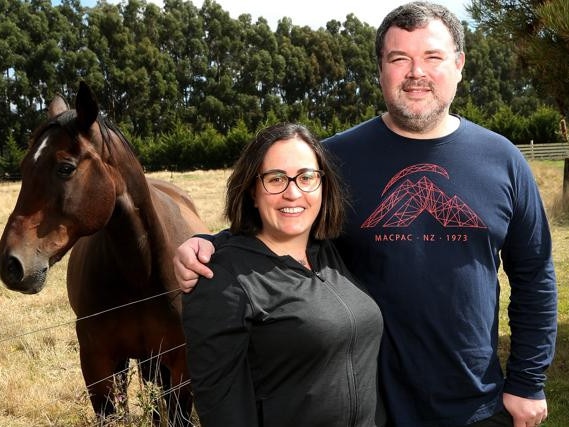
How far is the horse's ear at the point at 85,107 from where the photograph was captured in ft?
8.95

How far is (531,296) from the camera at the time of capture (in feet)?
5.95

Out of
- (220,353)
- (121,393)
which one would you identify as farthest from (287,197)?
(121,393)

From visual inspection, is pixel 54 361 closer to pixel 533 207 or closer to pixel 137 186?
pixel 137 186

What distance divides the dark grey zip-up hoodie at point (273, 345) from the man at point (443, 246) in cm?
20

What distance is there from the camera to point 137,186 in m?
3.07

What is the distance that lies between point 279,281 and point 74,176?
159 cm

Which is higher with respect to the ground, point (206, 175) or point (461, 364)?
point (461, 364)

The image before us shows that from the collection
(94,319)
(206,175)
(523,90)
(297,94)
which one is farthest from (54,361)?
(523,90)

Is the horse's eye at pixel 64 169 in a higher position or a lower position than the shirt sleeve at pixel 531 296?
higher

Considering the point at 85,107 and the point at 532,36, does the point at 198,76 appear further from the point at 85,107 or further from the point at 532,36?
the point at 85,107

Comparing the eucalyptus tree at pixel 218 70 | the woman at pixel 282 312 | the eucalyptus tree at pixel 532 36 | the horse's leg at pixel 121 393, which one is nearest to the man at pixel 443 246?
the woman at pixel 282 312

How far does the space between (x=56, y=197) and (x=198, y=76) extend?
142 feet

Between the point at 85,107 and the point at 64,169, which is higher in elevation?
the point at 85,107

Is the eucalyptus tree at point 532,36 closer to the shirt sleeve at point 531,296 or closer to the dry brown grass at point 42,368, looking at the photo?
the shirt sleeve at point 531,296
